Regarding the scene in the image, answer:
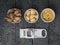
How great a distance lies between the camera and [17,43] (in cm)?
167

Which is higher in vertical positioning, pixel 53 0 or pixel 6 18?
pixel 53 0

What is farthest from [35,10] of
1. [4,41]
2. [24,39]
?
[4,41]

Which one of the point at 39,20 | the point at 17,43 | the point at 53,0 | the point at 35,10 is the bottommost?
the point at 17,43

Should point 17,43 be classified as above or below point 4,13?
below

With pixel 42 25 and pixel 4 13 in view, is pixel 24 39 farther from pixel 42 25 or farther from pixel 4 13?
pixel 4 13

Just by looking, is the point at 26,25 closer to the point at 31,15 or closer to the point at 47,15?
the point at 31,15

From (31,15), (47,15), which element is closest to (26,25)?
(31,15)

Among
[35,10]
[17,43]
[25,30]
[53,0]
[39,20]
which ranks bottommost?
[17,43]

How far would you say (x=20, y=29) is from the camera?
167 centimetres

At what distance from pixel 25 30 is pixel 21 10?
8.5 inches

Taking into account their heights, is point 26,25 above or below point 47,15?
below

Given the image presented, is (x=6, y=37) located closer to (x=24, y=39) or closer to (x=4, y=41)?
(x=4, y=41)

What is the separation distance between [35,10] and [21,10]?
5.9 inches

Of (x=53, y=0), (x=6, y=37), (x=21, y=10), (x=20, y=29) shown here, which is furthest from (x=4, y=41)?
(x=53, y=0)
